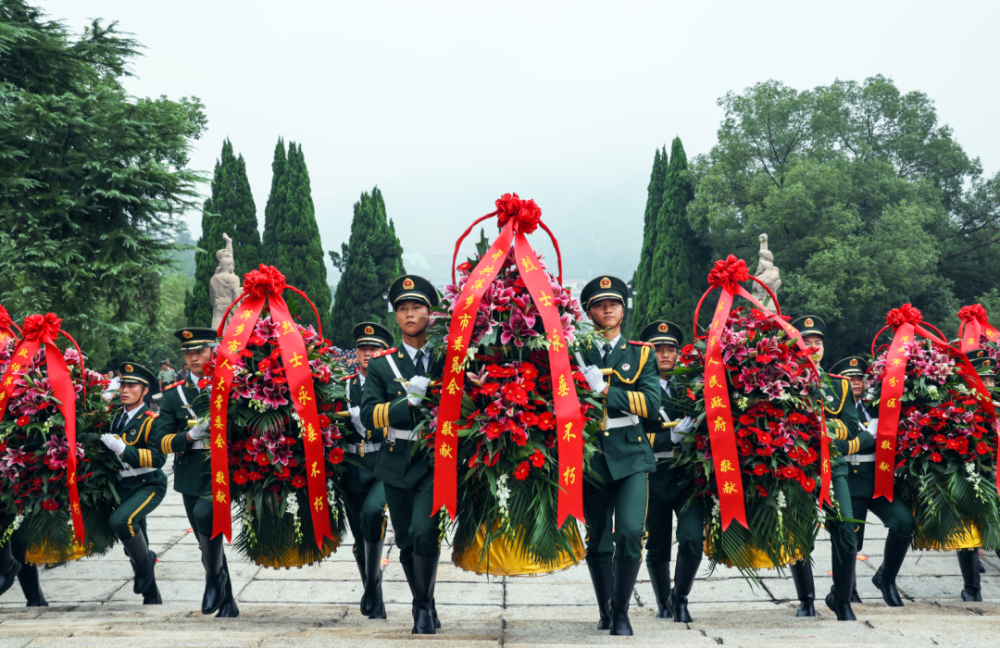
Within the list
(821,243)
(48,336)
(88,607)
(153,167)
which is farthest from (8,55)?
(821,243)

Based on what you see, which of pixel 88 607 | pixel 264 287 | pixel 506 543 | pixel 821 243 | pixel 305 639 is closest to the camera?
pixel 305 639

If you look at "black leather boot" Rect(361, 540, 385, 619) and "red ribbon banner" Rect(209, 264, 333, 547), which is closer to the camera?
"red ribbon banner" Rect(209, 264, 333, 547)

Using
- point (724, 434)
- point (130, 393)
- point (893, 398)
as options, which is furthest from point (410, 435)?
point (893, 398)

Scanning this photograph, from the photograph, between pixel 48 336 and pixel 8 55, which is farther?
pixel 8 55

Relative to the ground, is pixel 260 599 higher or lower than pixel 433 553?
lower

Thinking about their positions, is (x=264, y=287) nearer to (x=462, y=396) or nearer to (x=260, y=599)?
(x=462, y=396)

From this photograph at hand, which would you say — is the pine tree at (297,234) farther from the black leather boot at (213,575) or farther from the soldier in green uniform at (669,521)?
the soldier in green uniform at (669,521)

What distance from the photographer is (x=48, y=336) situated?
516 centimetres

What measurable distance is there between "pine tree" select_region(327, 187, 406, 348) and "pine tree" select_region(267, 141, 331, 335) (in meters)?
1.35

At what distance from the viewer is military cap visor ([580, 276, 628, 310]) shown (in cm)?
435

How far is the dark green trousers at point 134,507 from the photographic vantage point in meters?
5.02

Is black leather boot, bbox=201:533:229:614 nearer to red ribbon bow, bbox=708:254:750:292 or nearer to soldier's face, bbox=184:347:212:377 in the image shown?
soldier's face, bbox=184:347:212:377

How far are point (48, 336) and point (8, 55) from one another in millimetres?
12164

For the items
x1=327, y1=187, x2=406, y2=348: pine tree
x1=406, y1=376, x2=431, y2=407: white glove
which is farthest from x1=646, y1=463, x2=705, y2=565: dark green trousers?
x1=327, y1=187, x2=406, y2=348: pine tree
